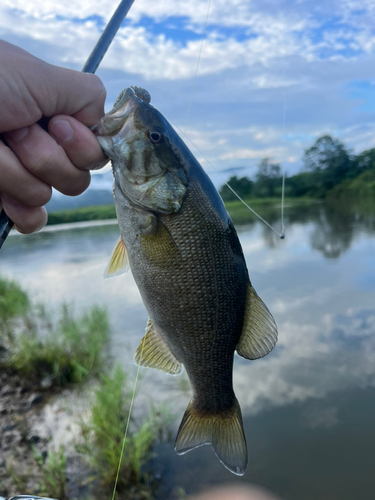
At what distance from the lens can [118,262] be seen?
5.00ft

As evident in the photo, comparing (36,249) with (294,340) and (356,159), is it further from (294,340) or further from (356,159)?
(356,159)

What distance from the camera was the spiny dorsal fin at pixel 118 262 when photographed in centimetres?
150

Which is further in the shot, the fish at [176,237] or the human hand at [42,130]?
the fish at [176,237]

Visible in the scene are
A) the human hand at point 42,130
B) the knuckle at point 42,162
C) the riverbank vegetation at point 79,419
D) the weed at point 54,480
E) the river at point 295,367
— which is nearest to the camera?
the human hand at point 42,130

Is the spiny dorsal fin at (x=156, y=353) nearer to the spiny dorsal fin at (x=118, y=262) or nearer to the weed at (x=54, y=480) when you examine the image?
the spiny dorsal fin at (x=118, y=262)

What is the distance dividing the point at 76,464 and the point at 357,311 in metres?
9.27

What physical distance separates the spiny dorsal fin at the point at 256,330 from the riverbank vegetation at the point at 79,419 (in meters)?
1.74

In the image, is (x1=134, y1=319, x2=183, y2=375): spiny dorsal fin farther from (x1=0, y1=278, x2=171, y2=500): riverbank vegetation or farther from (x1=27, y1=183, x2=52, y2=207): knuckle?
(x1=0, y1=278, x2=171, y2=500): riverbank vegetation

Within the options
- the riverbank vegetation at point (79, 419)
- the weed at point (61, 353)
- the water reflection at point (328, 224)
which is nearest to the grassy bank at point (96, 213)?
the water reflection at point (328, 224)

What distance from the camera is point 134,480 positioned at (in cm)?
419

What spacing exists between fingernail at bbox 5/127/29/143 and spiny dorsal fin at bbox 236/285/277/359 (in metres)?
1.03

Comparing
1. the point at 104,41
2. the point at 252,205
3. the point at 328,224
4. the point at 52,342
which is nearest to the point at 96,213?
the point at 252,205

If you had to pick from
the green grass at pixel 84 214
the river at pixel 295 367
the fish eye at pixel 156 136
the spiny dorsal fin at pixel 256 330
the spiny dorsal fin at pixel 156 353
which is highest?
the fish eye at pixel 156 136

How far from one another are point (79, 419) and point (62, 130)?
4.67m
